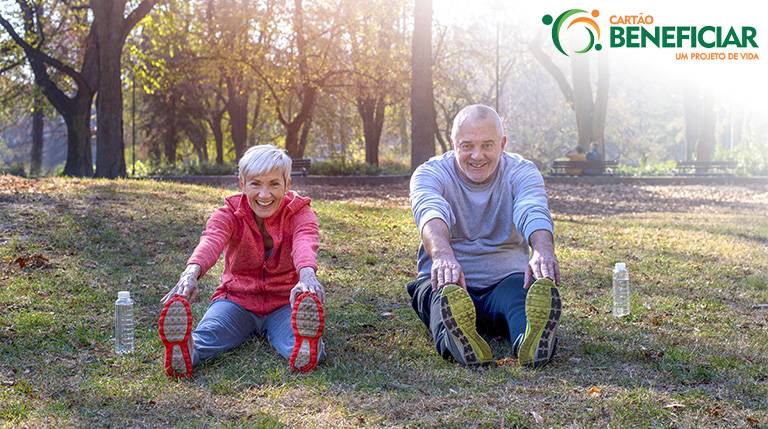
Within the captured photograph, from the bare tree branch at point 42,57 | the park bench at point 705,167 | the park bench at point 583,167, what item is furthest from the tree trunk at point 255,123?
the park bench at point 705,167

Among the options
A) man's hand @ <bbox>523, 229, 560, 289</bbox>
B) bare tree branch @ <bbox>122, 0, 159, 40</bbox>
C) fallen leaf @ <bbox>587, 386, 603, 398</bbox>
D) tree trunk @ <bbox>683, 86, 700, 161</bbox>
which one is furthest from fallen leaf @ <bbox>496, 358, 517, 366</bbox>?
tree trunk @ <bbox>683, 86, 700, 161</bbox>

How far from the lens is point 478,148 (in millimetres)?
5355

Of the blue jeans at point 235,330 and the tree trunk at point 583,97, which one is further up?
the tree trunk at point 583,97

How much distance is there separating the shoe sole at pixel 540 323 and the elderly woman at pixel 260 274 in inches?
42.2

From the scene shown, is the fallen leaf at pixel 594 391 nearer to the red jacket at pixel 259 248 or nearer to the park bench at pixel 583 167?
the red jacket at pixel 259 248

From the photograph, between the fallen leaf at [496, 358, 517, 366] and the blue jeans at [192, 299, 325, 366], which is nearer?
the fallen leaf at [496, 358, 517, 366]

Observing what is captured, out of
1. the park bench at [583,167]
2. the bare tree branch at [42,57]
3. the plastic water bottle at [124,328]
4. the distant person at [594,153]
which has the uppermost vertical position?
the bare tree branch at [42,57]

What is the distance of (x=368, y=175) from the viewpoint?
82.0ft

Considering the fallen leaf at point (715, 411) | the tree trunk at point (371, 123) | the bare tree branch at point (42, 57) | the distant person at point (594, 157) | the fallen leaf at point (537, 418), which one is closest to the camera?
the fallen leaf at point (537, 418)

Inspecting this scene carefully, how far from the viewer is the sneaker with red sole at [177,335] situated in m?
4.46

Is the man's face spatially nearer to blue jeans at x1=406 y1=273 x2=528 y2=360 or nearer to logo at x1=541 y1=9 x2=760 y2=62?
blue jeans at x1=406 y1=273 x2=528 y2=360

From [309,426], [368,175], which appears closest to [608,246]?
[309,426]

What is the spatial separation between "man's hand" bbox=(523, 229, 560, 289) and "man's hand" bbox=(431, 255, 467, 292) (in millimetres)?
384

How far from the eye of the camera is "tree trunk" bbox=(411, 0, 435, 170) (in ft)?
66.1
